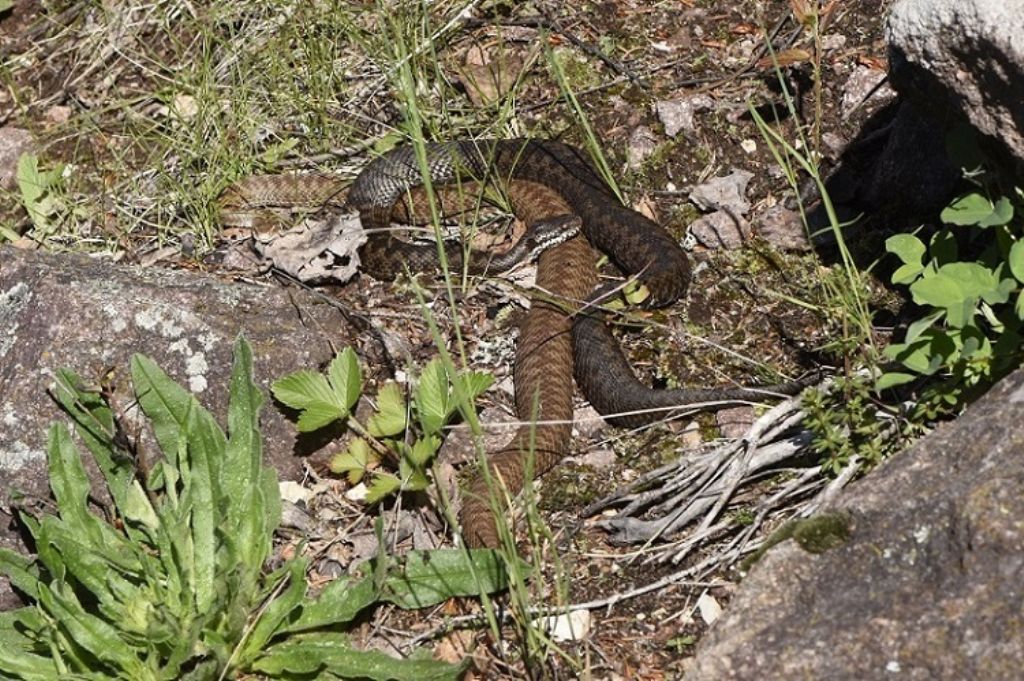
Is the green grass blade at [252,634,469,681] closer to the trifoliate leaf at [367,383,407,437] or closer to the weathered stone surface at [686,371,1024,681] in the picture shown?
the trifoliate leaf at [367,383,407,437]

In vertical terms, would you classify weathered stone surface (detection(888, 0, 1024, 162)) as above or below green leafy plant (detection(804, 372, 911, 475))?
above

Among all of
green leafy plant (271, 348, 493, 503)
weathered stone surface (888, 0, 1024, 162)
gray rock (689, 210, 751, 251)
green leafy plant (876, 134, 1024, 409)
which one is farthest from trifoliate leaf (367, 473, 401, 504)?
weathered stone surface (888, 0, 1024, 162)

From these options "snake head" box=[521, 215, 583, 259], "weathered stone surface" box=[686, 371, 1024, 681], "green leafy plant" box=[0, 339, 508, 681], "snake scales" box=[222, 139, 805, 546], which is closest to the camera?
"weathered stone surface" box=[686, 371, 1024, 681]

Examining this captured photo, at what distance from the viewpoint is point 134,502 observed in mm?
4320

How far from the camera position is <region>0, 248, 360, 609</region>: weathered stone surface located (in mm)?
4531

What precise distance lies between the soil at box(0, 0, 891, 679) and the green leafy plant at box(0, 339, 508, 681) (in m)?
0.19

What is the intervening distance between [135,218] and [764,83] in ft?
9.82

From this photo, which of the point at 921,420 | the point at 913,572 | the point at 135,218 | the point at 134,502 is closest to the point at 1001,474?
the point at 913,572

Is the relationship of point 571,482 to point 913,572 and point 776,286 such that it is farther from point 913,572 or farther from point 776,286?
point 913,572

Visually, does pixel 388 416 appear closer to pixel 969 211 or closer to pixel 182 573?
pixel 182 573

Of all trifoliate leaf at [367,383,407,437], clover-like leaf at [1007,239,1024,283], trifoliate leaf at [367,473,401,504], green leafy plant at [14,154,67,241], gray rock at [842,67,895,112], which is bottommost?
trifoliate leaf at [367,473,401,504]

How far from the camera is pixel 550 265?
5742mm

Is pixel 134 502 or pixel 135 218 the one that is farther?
pixel 135 218

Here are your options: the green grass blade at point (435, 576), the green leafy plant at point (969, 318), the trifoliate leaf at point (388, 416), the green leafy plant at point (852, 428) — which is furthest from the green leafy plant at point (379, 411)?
the green leafy plant at point (969, 318)
